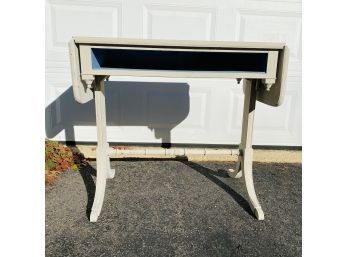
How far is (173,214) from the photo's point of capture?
1.89 meters

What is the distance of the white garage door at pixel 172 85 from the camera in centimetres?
251

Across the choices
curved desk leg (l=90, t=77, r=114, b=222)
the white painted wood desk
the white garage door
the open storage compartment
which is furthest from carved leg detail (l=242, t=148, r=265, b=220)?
curved desk leg (l=90, t=77, r=114, b=222)

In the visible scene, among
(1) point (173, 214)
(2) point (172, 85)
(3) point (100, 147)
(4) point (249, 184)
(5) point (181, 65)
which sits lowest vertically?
(1) point (173, 214)

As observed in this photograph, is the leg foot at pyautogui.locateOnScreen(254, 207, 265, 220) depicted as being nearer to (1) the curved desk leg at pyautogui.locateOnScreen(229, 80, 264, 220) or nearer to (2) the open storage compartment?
(1) the curved desk leg at pyautogui.locateOnScreen(229, 80, 264, 220)

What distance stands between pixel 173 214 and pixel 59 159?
125 centimetres

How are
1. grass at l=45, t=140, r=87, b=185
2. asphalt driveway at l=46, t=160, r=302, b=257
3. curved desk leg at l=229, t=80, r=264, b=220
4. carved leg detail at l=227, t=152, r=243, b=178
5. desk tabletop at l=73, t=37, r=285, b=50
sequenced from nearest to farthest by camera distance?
desk tabletop at l=73, t=37, r=285, b=50 → asphalt driveway at l=46, t=160, r=302, b=257 → curved desk leg at l=229, t=80, r=264, b=220 → carved leg detail at l=227, t=152, r=243, b=178 → grass at l=45, t=140, r=87, b=185

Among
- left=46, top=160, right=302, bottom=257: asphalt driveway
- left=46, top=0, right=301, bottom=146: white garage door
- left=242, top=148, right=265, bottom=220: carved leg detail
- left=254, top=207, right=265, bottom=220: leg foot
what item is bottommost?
left=46, top=160, right=302, bottom=257: asphalt driveway

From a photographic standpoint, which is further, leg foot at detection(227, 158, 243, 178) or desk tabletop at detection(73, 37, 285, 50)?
leg foot at detection(227, 158, 243, 178)

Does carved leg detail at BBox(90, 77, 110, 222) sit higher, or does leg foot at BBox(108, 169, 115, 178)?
carved leg detail at BBox(90, 77, 110, 222)

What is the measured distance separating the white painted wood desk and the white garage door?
731 millimetres

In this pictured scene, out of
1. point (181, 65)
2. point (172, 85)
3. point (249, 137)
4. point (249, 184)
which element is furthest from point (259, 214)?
point (172, 85)

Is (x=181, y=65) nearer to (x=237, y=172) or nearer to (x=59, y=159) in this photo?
(x=237, y=172)

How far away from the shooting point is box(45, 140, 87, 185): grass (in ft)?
7.99

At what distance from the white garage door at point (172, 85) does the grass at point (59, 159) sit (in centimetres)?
18
